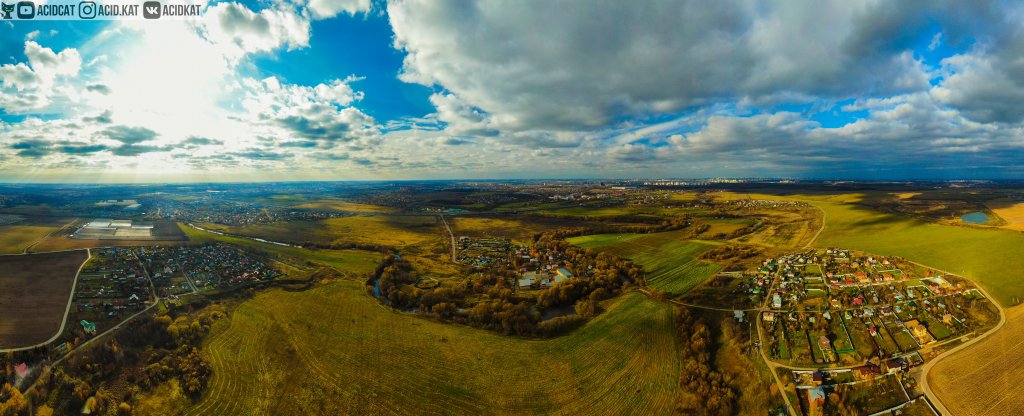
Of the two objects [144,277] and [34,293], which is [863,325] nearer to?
[144,277]

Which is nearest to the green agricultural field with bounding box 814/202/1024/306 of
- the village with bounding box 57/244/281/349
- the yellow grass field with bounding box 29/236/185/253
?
the village with bounding box 57/244/281/349

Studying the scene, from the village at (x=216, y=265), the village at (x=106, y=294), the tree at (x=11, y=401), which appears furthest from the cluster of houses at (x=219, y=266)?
the tree at (x=11, y=401)

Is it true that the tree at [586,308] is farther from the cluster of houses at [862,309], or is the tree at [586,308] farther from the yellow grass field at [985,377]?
the yellow grass field at [985,377]

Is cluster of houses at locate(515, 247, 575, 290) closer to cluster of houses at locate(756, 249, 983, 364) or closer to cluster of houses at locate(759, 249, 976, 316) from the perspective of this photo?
cluster of houses at locate(756, 249, 983, 364)

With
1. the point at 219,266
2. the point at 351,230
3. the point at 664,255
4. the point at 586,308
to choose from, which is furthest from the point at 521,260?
the point at 351,230

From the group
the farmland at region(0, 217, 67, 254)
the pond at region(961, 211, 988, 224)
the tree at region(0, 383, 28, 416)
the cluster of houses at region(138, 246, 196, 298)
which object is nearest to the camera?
the tree at region(0, 383, 28, 416)

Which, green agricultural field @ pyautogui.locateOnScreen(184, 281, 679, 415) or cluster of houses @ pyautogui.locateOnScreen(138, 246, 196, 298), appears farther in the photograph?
cluster of houses @ pyautogui.locateOnScreen(138, 246, 196, 298)

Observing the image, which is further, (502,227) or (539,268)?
(502,227)

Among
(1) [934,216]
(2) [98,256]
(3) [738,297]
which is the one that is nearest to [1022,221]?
(1) [934,216]
